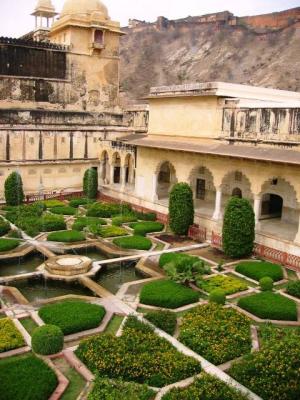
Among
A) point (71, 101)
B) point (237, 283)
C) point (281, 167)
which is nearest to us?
point (237, 283)

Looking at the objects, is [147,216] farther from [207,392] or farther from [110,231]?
[207,392]

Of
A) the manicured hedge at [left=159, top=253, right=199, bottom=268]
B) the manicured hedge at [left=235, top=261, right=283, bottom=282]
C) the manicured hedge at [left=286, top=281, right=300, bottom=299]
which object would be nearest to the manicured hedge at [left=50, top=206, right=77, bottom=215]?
the manicured hedge at [left=159, top=253, right=199, bottom=268]

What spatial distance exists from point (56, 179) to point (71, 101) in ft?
24.5

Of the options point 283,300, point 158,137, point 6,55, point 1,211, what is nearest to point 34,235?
point 1,211

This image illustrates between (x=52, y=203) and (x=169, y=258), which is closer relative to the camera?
(x=169, y=258)

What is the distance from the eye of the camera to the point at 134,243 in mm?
18500

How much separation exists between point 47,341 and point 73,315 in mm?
1695

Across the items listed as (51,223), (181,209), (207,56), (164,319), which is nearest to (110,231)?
(51,223)

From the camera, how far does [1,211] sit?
78.5ft

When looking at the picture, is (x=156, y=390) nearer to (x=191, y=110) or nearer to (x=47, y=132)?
(x=191, y=110)

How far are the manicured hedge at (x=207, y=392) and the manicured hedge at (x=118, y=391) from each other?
39cm

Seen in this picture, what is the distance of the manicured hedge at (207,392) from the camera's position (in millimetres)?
8188

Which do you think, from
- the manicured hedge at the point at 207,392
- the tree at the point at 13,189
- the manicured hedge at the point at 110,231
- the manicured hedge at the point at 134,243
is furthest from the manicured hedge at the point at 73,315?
the tree at the point at 13,189

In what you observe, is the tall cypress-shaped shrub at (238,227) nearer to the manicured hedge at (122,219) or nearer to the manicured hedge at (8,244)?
the manicured hedge at (122,219)
